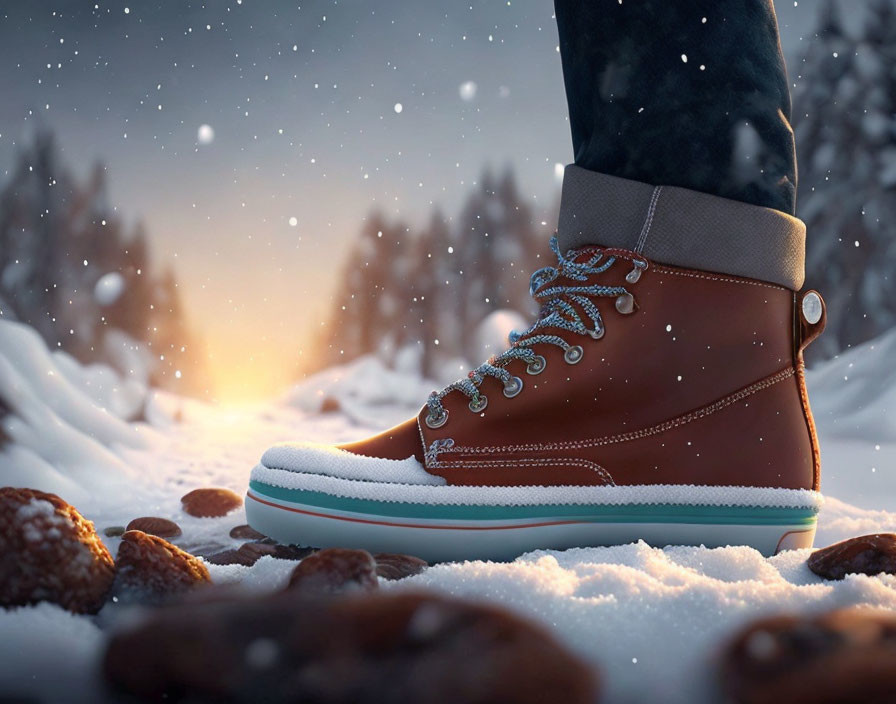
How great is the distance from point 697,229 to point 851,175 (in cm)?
455

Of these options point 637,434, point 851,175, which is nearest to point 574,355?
point 637,434

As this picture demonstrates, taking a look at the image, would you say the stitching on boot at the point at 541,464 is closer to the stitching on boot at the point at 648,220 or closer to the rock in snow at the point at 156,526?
the stitching on boot at the point at 648,220

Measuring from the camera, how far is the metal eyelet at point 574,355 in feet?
4.09

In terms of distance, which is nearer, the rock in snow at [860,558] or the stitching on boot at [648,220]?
the rock in snow at [860,558]

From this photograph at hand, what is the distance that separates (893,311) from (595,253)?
4.10m

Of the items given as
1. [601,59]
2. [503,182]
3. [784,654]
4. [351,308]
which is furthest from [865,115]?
[784,654]

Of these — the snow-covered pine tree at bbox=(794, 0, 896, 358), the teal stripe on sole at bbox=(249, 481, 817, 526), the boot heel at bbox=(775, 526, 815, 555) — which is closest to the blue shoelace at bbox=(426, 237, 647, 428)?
the teal stripe on sole at bbox=(249, 481, 817, 526)

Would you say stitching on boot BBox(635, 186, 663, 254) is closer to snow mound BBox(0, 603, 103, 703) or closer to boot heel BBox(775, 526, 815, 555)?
boot heel BBox(775, 526, 815, 555)

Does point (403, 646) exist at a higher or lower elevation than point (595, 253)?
lower

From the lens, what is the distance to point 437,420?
50.1 inches

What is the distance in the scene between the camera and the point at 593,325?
49.4 inches

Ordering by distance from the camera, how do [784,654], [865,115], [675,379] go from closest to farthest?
[784,654] → [675,379] → [865,115]

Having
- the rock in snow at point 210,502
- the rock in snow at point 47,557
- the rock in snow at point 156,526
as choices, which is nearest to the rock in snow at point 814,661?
the rock in snow at point 47,557

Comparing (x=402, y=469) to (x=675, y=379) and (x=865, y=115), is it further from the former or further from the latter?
(x=865, y=115)
